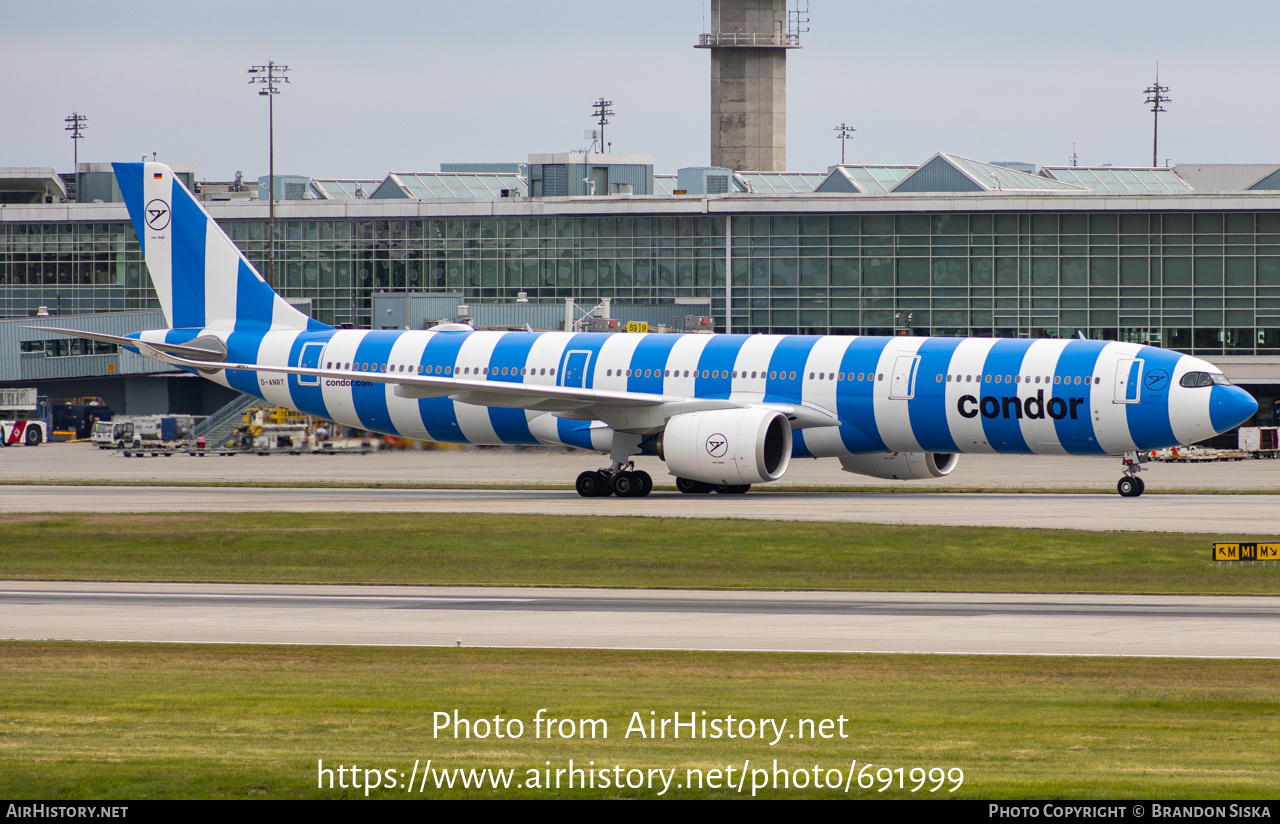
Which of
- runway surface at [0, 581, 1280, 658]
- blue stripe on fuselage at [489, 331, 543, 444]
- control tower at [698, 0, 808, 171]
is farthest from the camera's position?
control tower at [698, 0, 808, 171]

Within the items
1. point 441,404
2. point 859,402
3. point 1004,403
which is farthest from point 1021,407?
point 441,404

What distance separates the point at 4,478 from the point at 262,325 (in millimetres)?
12861

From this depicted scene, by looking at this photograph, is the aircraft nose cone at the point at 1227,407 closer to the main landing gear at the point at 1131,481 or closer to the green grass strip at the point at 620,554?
the main landing gear at the point at 1131,481

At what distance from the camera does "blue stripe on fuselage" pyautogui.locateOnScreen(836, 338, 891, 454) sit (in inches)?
1748

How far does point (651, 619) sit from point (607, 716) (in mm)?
7908

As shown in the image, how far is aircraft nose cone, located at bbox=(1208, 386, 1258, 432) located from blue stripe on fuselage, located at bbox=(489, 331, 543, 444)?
20.1 m

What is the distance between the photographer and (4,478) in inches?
2251

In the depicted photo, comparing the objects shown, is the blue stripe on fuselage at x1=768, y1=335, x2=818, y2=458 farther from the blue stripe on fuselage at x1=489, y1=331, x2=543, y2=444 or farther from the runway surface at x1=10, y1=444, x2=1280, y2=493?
the blue stripe on fuselage at x1=489, y1=331, x2=543, y2=444

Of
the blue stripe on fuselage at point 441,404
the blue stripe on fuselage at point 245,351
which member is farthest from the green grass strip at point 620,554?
the blue stripe on fuselage at point 245,351

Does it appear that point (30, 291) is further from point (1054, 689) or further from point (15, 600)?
point (1054, 689)

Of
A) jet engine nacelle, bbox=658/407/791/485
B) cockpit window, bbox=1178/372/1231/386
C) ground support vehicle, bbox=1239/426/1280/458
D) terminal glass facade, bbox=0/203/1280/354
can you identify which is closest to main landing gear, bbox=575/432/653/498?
jet engine nacelle, bbox=658/407/791/485

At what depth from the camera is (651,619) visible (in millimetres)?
23922

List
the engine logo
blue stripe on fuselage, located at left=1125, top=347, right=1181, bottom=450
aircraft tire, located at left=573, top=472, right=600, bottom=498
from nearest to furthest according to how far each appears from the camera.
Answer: blue stripe on fuselage, located at left=1125, top=347, right=1181, bottom=450
aircraft tire, located at left=573, top=472, right=600, bottom=498
the engine logo

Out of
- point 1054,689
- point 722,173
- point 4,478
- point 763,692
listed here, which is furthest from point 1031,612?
point 722,173
